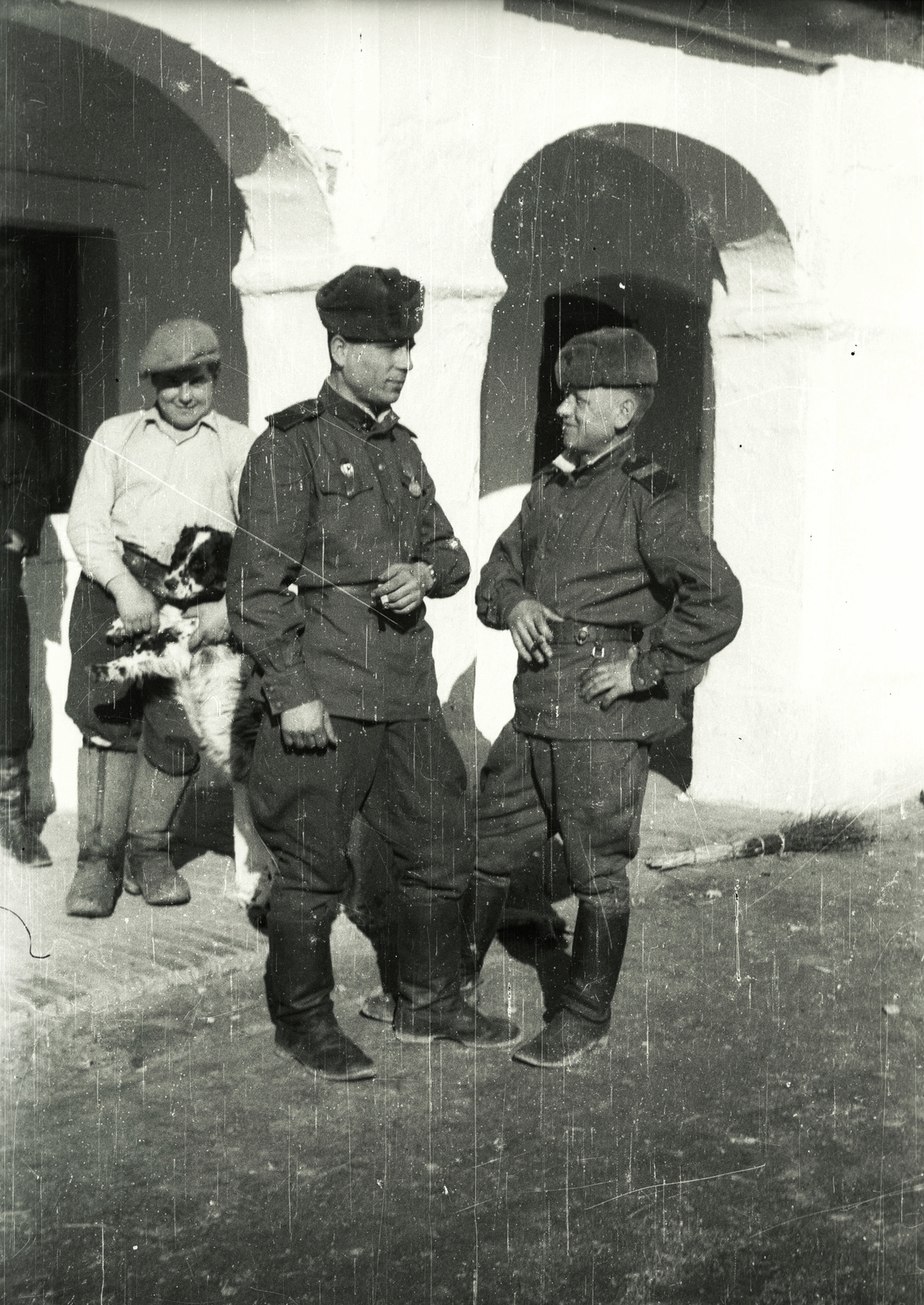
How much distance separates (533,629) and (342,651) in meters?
0.56

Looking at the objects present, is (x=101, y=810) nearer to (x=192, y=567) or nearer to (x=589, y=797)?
(x=192, y=567)

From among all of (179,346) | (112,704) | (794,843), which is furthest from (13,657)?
(794,843)

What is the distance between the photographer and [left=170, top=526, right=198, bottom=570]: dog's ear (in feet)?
16.1

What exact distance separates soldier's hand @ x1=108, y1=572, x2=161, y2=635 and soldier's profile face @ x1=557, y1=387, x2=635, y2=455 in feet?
5.22

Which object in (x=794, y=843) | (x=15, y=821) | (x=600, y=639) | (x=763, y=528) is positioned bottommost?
(x=794, y=843)

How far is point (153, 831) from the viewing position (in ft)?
16.9

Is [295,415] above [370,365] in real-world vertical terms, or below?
below

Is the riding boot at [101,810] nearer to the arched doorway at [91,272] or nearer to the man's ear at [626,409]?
the arched doorway at [91,272]

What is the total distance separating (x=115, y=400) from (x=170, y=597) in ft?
6.13

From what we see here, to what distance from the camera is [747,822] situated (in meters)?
6.66

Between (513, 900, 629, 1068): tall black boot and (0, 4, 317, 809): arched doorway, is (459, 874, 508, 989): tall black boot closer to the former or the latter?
(513, 900, 629, 1068): tall black boot

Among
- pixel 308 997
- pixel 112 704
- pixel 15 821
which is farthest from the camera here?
pixel 15 821

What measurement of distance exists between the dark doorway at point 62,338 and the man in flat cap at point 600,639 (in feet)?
9.66

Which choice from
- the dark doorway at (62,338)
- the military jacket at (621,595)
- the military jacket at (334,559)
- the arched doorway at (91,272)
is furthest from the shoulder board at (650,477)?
the dark doorway at (62,338)
